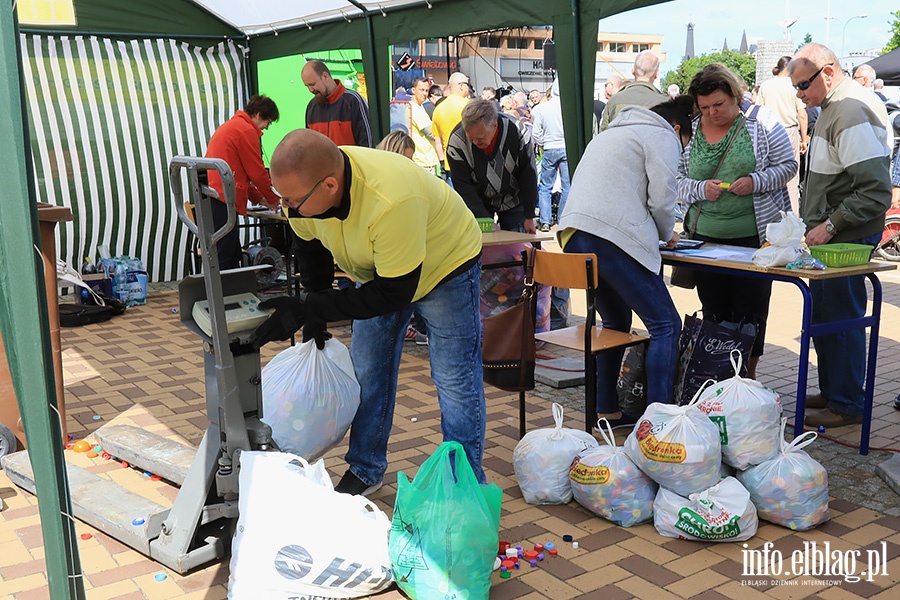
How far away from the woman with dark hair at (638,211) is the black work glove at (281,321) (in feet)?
5.81

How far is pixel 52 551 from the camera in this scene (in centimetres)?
195

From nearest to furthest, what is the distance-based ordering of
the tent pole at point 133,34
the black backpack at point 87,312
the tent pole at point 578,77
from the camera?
the tent pole at point 578,77
the black backpack at point 87,312
the tent pole at point 133,34

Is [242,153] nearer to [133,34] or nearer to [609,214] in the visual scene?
[133,34]

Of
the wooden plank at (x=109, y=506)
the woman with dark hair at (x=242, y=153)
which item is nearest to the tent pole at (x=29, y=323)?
the wooden plank at (x=109, y=506)

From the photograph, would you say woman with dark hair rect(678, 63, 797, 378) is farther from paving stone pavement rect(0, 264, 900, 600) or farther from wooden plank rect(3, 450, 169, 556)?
wooden plank rect(3, 450, 169, 556)

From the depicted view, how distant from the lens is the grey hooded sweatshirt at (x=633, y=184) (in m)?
4.12

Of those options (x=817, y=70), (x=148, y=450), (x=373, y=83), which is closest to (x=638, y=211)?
(x=817, y=70)

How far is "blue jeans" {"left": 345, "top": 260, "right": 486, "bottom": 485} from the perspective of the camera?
10.9 feet

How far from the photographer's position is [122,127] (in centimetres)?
910

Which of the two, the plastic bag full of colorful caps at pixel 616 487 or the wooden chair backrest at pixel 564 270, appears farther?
the wooden chair backrest at pixel 564 270

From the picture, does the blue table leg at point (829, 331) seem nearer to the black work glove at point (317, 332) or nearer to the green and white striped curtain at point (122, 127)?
the black work glove at point (317, 332)

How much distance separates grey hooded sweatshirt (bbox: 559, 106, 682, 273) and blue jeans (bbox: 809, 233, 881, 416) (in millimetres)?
979

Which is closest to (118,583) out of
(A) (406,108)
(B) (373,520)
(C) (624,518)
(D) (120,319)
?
(B) (373,520)

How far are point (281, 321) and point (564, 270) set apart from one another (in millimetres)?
1657
